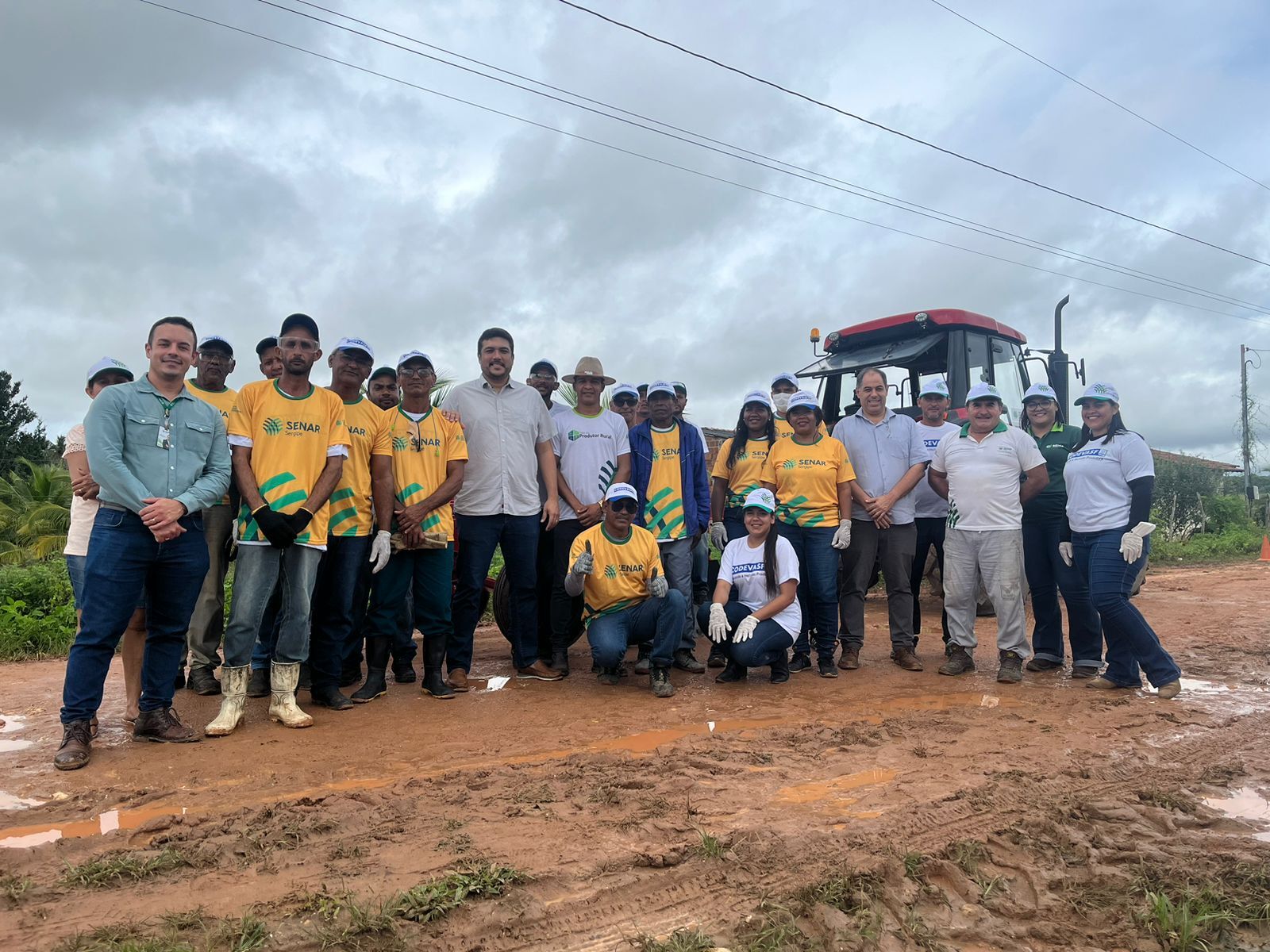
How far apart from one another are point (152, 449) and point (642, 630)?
2979mm

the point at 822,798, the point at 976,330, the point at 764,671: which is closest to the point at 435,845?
the point at 822,798

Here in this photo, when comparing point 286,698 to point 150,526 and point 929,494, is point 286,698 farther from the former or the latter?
point 929,494

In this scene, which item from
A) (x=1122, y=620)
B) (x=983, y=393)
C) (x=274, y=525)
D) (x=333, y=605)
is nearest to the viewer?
(x=274, y=525)

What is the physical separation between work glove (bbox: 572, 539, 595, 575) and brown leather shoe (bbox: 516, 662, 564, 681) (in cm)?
A: 84

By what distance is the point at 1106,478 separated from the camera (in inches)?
216

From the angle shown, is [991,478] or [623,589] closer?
[623,589]

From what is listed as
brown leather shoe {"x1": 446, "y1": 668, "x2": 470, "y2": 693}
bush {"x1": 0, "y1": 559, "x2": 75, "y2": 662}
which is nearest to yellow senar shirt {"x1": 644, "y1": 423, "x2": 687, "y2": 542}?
brown leather shoe {"x1": 446, "y1": 668, "x2": 470, "y2": 693}

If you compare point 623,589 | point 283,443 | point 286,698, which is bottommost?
point 286,698

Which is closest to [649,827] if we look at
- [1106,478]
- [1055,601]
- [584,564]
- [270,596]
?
[584,564]

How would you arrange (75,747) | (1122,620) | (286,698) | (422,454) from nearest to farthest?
(75,747) < (286,698) < (422,454) < (1122,620)

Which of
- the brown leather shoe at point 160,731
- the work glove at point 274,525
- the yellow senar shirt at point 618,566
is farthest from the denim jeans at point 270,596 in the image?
the yellow senar shirt at point 618,566

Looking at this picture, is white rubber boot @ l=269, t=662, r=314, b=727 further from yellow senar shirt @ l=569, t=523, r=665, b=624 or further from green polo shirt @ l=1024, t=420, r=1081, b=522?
green polo shirt @ l=1024, t=420, r=1081, b=522

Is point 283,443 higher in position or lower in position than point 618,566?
higher

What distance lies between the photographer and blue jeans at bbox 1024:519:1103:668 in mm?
5871
